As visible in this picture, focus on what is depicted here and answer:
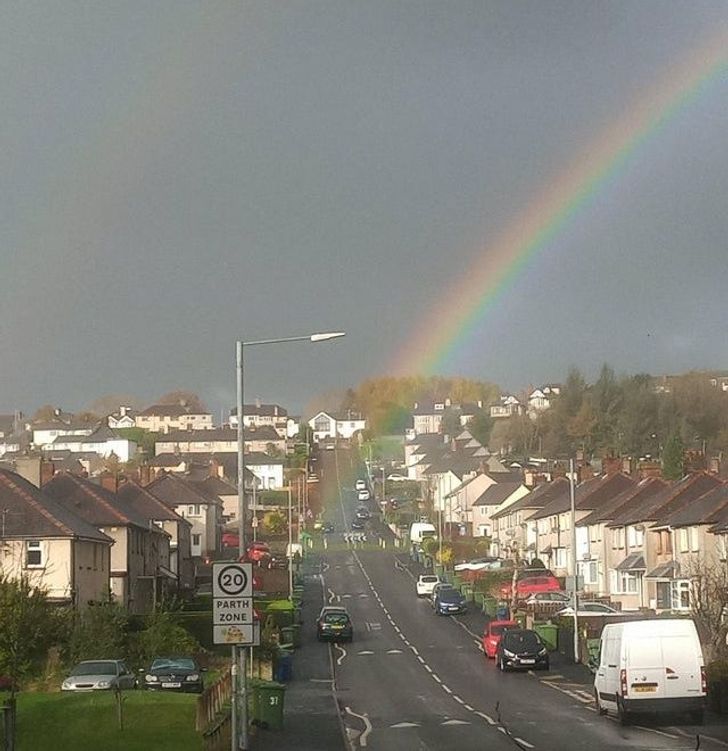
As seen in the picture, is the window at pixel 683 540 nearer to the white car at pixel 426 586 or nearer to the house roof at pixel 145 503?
the white car at pixel 426 586

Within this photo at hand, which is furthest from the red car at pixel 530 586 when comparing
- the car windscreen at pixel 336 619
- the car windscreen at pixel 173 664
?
the car windscreen at pixel 173 664

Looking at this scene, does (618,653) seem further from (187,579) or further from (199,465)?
(199,465)

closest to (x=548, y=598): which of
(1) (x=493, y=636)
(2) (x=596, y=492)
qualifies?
(1) (x=493, y=636)

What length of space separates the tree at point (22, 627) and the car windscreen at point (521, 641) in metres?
17.5

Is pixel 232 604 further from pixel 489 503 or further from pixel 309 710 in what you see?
pixel 489 503

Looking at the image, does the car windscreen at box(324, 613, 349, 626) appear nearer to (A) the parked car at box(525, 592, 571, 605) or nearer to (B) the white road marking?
(A) the parked car at box(525, 592, 571, 605)

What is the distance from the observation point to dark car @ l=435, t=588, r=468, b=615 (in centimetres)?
7888

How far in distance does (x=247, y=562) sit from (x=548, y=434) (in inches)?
6144

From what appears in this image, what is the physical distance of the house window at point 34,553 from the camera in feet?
209

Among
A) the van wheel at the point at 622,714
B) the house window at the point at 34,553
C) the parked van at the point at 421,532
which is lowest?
the van wheel at the point at 622,714

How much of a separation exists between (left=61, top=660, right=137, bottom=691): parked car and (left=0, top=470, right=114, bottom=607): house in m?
19.3

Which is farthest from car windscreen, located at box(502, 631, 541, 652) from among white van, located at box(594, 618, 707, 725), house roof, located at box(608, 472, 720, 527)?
house roof, located at box(608, 472, 720, 527)

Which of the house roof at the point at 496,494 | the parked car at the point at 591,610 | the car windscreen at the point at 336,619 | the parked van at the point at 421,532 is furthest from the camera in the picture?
the house roof at the point at 496,494

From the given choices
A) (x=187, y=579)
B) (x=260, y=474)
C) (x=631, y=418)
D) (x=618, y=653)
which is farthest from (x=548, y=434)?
(x=618, y=653)
